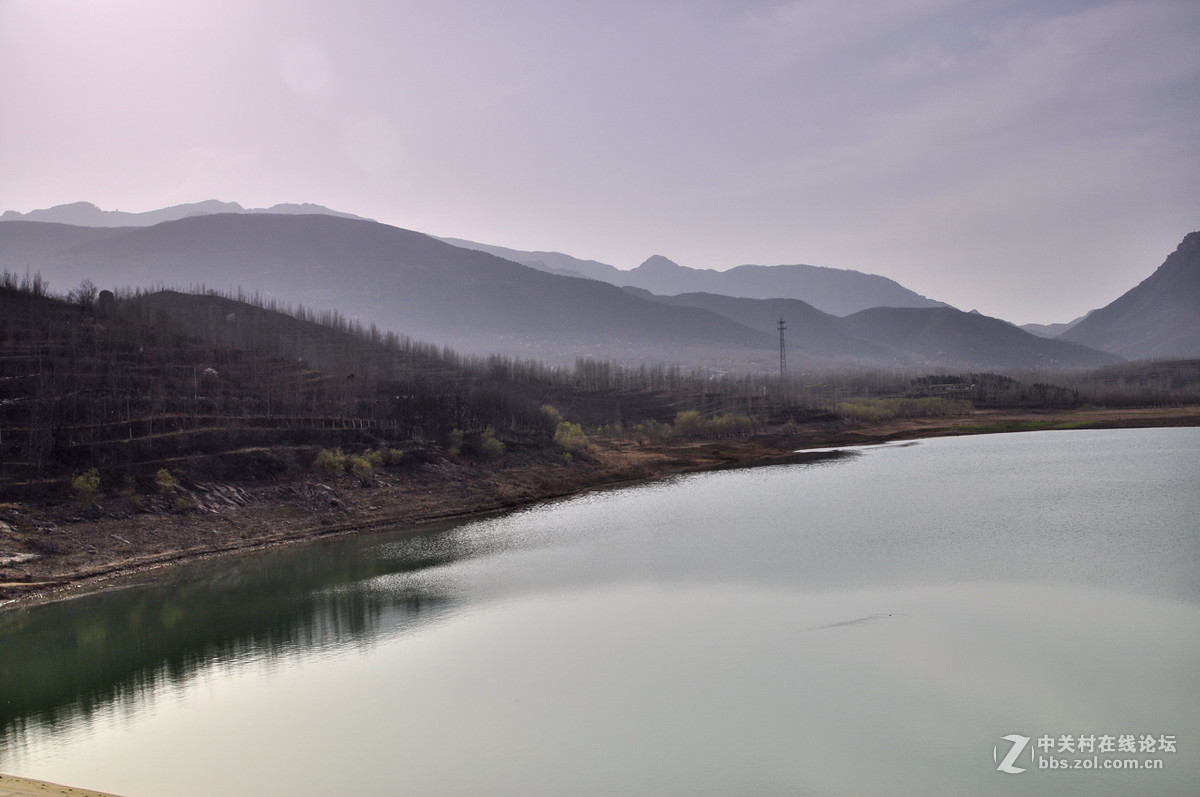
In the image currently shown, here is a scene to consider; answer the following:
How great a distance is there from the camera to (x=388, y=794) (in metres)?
13.1

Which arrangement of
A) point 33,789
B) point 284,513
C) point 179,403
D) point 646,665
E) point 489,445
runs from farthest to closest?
point 489,445, point 179,403, point 284,513, point 646,665, point 33,789

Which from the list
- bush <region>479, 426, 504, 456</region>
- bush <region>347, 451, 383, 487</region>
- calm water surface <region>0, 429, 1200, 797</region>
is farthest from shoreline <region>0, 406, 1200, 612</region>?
calm water surface <region>0, 429, 1200, 797</region>

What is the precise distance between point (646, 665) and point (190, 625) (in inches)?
588

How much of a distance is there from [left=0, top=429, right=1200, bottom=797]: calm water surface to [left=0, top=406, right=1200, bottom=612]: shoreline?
7.63 ft

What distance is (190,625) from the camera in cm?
2386

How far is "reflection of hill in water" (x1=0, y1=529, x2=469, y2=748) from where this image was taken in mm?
18688

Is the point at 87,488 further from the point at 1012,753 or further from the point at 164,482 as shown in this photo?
the point at 1012,753

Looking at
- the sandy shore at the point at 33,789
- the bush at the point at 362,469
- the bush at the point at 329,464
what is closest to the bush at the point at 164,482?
the bush at the point at 329,464

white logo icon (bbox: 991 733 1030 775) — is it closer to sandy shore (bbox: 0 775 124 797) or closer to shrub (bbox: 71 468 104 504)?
sandy shore (bbox: 0 775 124 797)

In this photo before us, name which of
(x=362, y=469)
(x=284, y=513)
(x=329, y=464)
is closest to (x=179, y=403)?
(x=329, y=464)

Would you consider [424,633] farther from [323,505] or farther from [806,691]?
[323,505]

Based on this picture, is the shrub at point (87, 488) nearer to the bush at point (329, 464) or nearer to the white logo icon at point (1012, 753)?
the bush at point (329, 464)

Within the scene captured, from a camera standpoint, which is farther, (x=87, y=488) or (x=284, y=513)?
(x=284, y=513)

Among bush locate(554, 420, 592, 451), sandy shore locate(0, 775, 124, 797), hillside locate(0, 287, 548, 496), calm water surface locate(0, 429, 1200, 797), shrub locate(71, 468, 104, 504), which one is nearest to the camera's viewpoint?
sandy shore locate(0, 775, 124, 797)
